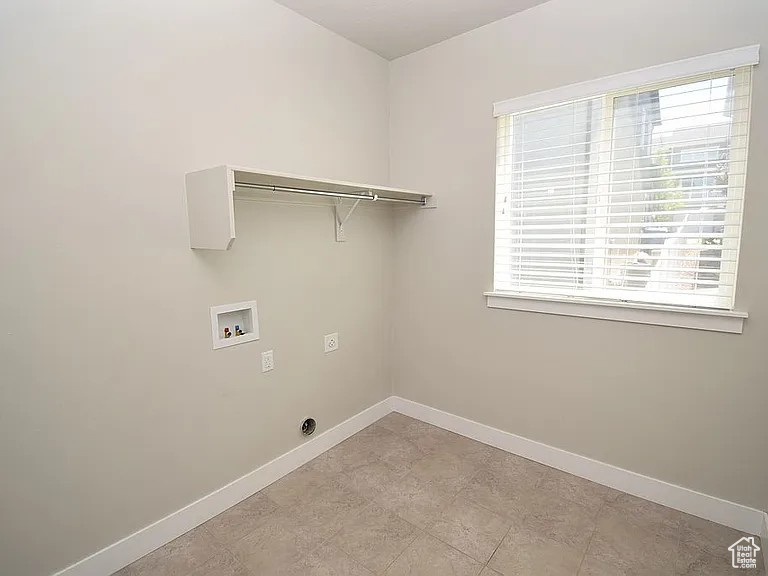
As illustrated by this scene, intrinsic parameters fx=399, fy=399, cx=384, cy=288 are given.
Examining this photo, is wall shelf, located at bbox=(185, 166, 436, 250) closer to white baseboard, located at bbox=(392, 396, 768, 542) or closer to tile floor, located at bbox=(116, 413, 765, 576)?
tile floor, located at bbox=(116, 413, 765, 576)

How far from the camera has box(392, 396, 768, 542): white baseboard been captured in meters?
1.79

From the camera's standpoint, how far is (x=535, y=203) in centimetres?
226

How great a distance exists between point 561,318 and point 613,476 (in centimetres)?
86

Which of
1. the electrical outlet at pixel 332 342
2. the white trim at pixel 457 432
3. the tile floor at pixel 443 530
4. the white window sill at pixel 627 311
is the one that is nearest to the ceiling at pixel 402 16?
the white window sill at pixel 627 311

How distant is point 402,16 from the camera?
2.19 m

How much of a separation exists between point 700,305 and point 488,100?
5.01 feet

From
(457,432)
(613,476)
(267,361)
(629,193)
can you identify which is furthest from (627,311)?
(267,361)

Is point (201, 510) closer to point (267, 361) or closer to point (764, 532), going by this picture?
point (267, 361)

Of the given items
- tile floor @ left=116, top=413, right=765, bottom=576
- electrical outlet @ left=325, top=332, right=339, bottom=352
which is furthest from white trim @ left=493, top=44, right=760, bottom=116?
tile floor @ left=116, top=413, right=765, bottom=576

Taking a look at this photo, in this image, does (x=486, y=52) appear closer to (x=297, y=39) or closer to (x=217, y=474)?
(x=297, y=39)

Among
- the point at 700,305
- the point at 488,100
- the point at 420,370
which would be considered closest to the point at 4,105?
the point at 488,100

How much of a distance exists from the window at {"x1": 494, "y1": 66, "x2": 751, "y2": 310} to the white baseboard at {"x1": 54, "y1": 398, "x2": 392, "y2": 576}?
1471 millimetres

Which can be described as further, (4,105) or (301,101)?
(301,101)

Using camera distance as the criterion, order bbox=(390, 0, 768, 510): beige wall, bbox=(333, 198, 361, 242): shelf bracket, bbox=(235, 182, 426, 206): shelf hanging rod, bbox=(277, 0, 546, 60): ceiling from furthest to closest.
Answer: bbox=(333, 198, 361, 242): shelf bracket, bbox=(277, 0, 546, 60): ceiling, bbox=(235, 182, 426, 206): shelf hanging rod, bbox=(390, 0, 768, 510): beige wall
